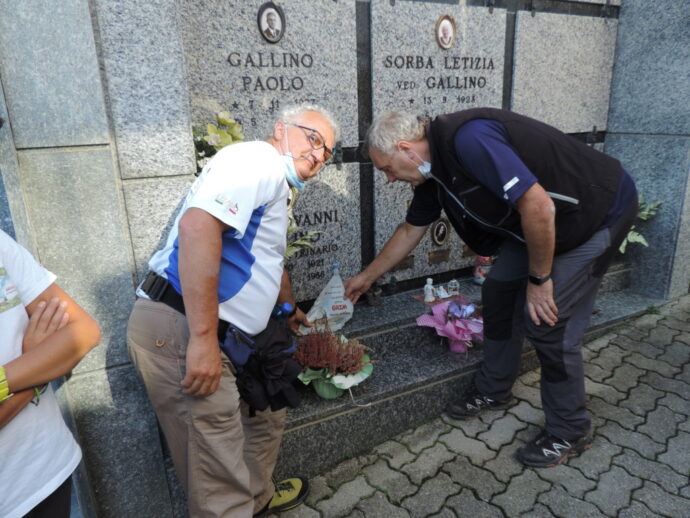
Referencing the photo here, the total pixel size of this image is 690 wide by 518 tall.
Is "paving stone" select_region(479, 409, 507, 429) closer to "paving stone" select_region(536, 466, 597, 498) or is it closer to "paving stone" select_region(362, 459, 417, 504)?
"paving stone" select_region(536, 466, 597, 498)

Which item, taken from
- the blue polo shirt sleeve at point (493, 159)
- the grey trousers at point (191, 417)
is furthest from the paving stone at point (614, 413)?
the grey trousers at point (191, 417)

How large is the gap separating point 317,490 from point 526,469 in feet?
3.60

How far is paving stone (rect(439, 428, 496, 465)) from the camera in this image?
106 inches

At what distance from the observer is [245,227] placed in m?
1.58

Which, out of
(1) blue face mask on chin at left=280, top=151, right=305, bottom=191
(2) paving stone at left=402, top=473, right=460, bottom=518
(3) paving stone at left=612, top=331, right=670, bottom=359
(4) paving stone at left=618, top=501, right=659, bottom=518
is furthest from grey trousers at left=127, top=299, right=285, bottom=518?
(3) paving stone at left=612, top=331, right=670, bottom=359

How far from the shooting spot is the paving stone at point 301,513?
92.7 inches

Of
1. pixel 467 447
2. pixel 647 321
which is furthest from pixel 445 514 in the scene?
pixel 647 321

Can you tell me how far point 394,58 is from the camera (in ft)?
11.0

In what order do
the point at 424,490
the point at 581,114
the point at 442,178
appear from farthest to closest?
the point at 581,114
the point at 424,490
the point at 442,178

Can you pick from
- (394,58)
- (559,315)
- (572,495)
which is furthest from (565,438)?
(394,58)

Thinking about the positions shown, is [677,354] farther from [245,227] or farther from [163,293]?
[163,293]

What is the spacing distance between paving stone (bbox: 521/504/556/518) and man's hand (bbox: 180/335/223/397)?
1634mm

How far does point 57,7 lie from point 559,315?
2437 mm

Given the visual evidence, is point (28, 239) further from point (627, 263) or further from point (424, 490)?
point (627, 263)
